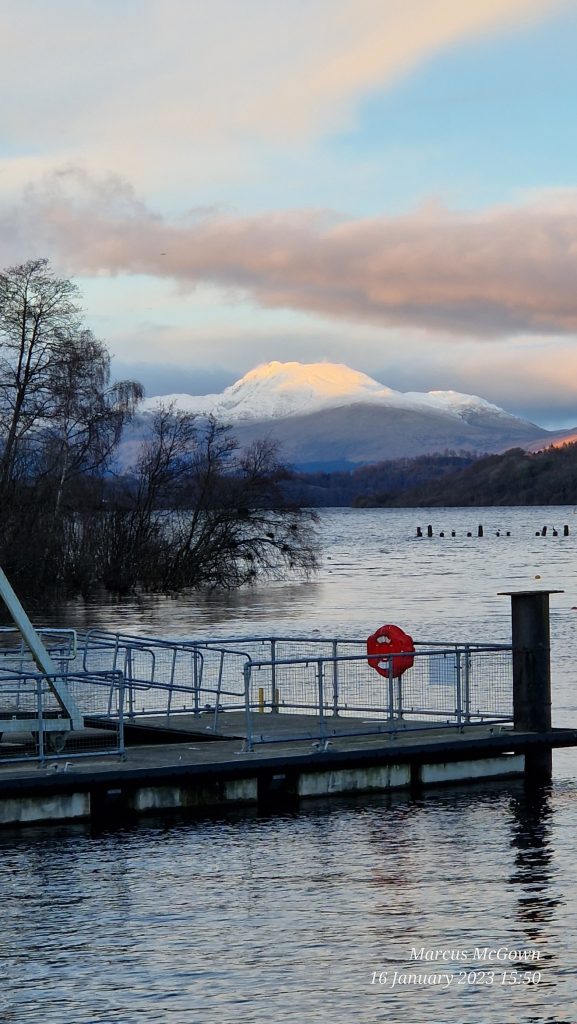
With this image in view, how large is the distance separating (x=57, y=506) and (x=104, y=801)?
51.0m

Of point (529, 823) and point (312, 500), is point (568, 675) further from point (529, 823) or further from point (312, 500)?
→ point (312, 500)

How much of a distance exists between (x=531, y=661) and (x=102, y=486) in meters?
55.2

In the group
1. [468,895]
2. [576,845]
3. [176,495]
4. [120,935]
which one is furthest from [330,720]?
[176,495]

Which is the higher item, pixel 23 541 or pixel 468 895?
pixel 23 541

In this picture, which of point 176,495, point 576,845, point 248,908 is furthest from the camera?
point 176,495

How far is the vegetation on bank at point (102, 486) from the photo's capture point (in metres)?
68.2

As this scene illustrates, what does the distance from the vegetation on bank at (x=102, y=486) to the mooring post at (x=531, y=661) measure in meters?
43.6

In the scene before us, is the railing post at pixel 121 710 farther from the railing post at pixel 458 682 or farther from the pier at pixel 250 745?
the railing post at pixel 458 682

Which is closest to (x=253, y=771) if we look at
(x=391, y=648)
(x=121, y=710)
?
(x=121, y=710)

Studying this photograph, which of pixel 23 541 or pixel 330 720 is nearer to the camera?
pixel 330 720

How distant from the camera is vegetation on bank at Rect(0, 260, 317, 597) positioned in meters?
68.2

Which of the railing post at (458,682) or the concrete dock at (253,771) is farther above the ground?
the railing post at (458,682)

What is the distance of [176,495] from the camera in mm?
82438

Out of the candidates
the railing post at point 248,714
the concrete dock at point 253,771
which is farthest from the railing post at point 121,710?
the railing post at point 248,714
